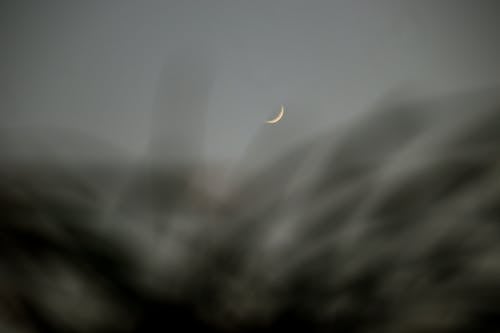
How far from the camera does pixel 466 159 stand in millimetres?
481

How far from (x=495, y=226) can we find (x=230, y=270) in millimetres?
492

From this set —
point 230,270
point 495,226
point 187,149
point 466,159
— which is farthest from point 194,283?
point 495,226

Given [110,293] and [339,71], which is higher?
[339,71]

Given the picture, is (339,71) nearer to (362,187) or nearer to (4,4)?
(362,187)

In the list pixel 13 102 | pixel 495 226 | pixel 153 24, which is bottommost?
pixel 495 226

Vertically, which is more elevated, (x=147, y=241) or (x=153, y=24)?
(x=153, y=24)

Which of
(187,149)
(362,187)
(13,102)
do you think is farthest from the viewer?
(13,102)

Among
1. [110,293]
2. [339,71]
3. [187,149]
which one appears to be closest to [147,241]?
[110,293]

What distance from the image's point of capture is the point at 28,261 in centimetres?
50

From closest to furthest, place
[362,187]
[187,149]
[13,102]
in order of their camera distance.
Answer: [187,149], [362,187], [13,102]

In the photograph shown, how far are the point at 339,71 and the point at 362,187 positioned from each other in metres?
0.28

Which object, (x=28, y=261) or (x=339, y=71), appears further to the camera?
(x=339, y=71)

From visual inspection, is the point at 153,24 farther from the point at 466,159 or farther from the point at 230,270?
the point at 466,159

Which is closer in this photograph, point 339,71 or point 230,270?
point 230,270
